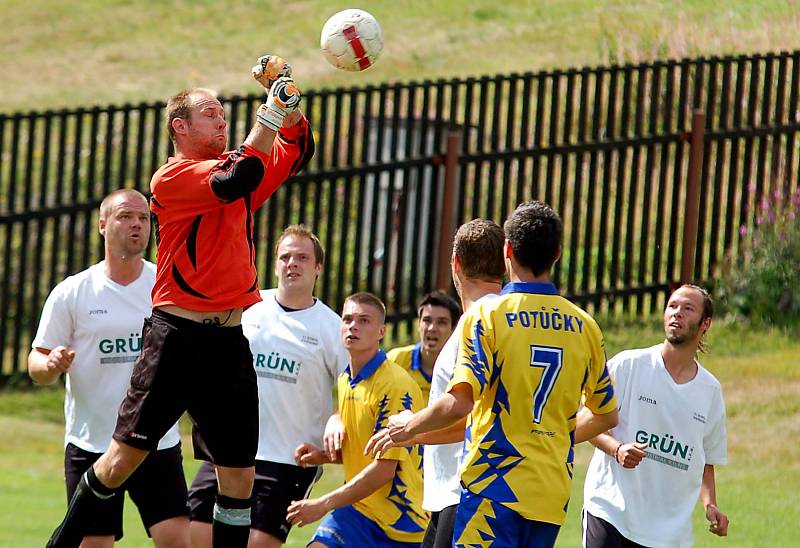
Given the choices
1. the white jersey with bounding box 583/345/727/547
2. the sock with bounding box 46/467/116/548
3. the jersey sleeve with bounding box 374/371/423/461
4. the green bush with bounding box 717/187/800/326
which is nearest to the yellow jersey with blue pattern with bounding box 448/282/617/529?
the white jersey with bounding box 583/345/727/547

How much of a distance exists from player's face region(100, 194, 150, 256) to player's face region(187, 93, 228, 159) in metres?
1.38

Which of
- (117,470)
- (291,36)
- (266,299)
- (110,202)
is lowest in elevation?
(117,470)

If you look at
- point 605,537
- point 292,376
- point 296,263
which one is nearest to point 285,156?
point 296,263

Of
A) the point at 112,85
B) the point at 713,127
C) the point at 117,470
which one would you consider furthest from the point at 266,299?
the point at 112,85

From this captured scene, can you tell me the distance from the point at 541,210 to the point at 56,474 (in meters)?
6.39

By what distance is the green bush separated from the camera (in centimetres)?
1414

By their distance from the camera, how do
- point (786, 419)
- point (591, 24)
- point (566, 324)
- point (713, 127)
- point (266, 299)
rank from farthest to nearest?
1. point (591, 24)
2. point (713, 127)
3. point (786, 419)
4. point (266, 299)
5. point (566, 324)

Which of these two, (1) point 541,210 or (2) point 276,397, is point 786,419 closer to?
(2) point 276,397

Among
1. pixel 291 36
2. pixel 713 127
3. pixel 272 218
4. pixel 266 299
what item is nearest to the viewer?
pixel 266 299

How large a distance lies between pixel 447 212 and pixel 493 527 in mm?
7579

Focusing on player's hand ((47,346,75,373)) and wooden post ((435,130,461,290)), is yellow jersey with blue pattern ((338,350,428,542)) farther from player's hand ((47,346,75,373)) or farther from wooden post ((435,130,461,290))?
wooden post ((435,130,461,290))

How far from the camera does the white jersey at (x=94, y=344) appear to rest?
788 centimetres

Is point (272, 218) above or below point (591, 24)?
below

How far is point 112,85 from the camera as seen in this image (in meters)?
23.2
